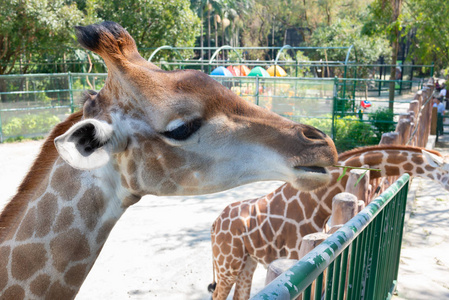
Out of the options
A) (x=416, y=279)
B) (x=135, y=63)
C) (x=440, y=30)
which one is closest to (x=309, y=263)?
(x=135, y=63)

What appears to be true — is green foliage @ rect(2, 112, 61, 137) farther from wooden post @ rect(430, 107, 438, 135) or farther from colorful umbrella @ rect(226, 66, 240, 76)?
wooden post @ rect(430, 107, 438, 135)

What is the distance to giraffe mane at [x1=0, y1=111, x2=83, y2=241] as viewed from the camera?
1727 millimetres

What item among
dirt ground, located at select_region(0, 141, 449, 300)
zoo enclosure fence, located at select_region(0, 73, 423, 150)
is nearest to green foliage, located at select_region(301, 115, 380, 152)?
zoo enclosure fence, located at select_region(0, 73, 423, 150)

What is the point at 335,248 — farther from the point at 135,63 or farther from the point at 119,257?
the point at 119,257

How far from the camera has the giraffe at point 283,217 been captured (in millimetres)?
3076

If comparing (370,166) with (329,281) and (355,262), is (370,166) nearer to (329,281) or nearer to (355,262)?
(355,262)

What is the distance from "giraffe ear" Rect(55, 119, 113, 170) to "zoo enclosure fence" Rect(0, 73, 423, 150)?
9.40 metres

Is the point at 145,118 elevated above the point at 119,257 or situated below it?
above

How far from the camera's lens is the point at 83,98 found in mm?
1755

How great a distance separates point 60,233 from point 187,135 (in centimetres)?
62

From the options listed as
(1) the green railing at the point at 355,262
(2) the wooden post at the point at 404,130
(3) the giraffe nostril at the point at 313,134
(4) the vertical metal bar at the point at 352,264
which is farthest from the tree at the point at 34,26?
(4) the vertical metal bar at the point at 352,264

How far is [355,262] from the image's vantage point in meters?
1.89

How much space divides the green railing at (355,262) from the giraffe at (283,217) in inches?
10.4

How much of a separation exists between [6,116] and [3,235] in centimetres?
1191
